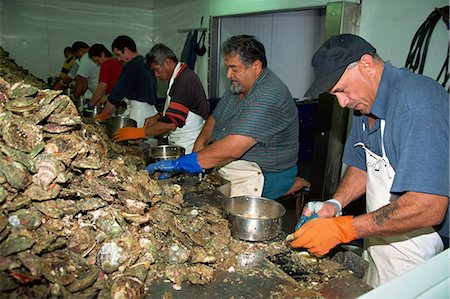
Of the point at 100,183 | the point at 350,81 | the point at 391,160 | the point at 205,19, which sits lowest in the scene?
the point at 100,183

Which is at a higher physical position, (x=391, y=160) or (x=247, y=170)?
(x=391, y=160)

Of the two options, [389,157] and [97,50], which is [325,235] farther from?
[97,50]

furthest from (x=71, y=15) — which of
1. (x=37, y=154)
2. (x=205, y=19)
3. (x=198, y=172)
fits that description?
(x=37, y=154)

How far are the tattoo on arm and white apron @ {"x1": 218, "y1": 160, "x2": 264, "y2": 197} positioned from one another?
1.25 meters

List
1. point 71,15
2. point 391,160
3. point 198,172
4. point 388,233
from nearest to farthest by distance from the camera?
1. point 388,233
2. point 391,160
3. point 198,172
4. point 71,15

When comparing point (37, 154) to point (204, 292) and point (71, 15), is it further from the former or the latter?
point (71, 15)

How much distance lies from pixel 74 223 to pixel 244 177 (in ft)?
5.14

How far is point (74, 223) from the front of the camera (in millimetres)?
1375

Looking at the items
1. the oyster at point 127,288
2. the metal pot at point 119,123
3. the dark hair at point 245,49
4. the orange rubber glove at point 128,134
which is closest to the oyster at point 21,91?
the oyster at point 127,288

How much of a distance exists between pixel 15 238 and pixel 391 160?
1607 mm

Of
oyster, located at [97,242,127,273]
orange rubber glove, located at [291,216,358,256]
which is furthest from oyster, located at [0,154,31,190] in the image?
orange rubber glove, located at [291,216,358,256]

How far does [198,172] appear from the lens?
2.61 m

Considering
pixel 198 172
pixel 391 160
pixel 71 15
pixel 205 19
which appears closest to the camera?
pixel 391 160

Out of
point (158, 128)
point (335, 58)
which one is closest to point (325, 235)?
point (335, 58)
